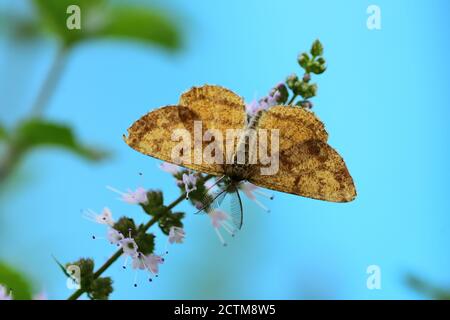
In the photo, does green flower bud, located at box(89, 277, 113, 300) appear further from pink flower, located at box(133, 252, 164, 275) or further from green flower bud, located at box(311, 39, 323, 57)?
green flower bud, located at box(311, 39, 323, 57)

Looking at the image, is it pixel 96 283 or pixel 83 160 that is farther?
pixel 83 160


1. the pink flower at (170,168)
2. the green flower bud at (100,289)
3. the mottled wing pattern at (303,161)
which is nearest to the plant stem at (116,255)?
the green flower bud at (100,289)

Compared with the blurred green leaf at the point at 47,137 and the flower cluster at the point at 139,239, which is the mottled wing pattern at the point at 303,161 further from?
the blurred green leaf at the point at 47,137

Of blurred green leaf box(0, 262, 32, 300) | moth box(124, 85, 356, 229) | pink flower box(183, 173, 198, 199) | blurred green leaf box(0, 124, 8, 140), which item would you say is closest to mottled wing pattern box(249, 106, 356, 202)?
moth box(124, 85, 356, 229)

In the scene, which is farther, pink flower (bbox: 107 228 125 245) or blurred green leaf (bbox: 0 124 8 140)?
blurred green leaf (bbox: 0 124 8 140)

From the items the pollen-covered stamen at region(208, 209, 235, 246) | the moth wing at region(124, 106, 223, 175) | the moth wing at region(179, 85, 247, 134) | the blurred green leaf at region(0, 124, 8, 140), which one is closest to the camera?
the moth wing at region(124, 106, 223, 175)

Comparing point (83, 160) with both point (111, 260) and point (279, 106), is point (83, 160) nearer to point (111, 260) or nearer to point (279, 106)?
point (111, 260)

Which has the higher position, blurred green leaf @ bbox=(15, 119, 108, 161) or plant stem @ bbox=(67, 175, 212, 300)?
blurred green leaf @ bbox=(15, 119, 108, 161)

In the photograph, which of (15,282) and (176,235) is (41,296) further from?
(176,235)
